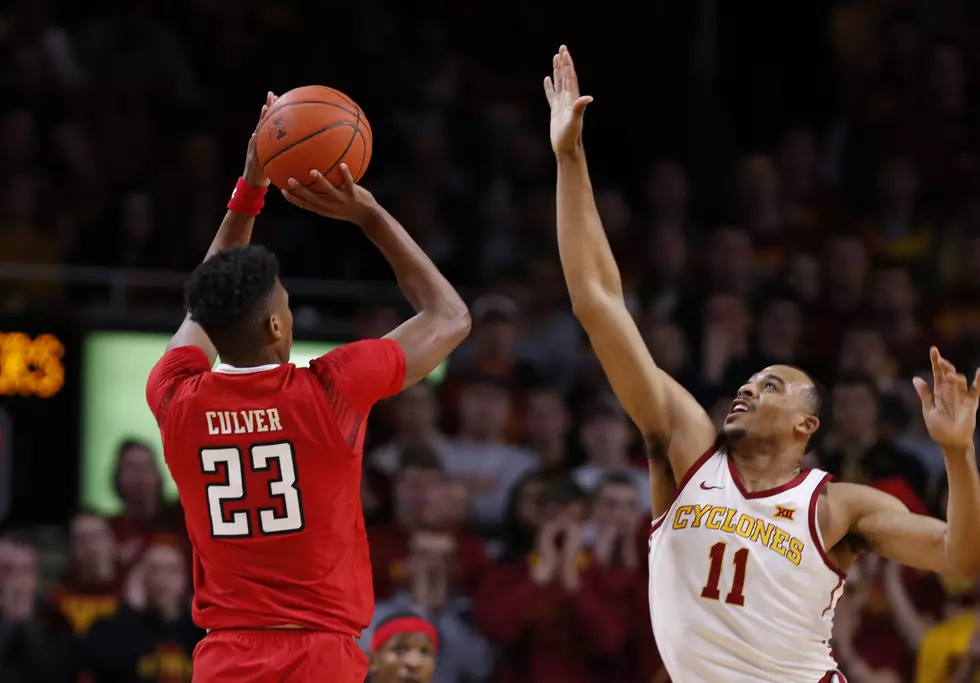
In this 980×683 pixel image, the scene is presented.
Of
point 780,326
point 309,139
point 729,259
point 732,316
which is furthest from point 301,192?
point 729,259

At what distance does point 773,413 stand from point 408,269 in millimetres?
1410

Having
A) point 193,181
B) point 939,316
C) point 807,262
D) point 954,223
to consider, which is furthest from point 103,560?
point 954,223

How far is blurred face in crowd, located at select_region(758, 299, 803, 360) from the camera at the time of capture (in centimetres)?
959

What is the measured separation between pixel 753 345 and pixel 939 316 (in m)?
1.48

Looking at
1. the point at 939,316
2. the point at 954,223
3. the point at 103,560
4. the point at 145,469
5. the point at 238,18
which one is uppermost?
the point at 238,18

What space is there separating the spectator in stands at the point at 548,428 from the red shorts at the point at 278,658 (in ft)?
16.0

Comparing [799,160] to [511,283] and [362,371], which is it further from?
[362,371]

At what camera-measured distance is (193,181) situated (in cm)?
1119

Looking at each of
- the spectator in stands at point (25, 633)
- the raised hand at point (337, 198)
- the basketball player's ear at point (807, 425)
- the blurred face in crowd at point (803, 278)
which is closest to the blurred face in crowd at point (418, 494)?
the spectator in stands at point (25, 633)

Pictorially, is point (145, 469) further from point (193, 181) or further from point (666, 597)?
point (666, 597)

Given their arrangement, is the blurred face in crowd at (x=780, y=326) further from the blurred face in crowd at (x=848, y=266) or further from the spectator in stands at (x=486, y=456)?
the spectator in stands at (x=486, y=456)

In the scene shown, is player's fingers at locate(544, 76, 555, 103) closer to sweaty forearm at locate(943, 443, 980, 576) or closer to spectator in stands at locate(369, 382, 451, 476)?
sweaty forearm at locate(943, 443, 980, 576)

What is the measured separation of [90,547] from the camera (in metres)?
8.50

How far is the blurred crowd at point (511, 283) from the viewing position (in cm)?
834
